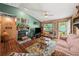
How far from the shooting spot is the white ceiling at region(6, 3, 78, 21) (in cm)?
222

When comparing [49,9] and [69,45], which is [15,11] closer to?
[49,9]

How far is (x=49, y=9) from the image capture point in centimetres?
223

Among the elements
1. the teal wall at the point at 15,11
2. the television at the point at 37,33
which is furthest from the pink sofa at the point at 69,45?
the teal wall at the point at 15,11

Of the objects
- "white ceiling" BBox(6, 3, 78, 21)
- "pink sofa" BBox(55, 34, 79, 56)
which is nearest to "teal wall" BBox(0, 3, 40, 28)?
"white ceiling" BBox(6, 3, 78, 21)

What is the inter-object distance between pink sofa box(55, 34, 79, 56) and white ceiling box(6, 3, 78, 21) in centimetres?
33

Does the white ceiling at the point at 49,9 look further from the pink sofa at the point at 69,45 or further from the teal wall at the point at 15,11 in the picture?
the pink sofa at the point at 69,45

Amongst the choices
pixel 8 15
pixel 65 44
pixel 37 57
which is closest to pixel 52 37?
pixel 65 44

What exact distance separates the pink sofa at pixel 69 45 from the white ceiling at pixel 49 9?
0.33 metres

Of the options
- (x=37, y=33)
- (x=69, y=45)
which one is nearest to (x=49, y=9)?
(x=37, y=33)

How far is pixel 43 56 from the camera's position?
2.24 meters

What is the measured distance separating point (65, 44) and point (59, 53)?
6.0 inches

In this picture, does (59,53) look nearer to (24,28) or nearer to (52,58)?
(52,58)

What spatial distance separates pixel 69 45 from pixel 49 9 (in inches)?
22.7

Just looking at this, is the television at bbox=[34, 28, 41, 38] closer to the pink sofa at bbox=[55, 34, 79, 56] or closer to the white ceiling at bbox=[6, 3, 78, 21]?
the white ceiling at bbox=[6, 3, 78, 21]
